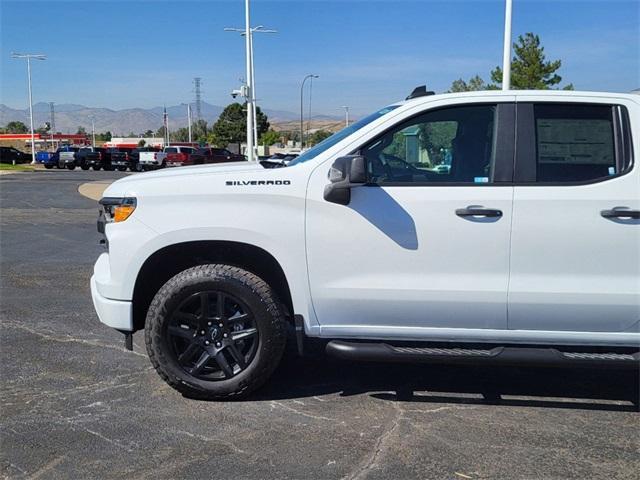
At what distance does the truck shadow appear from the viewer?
14.8 feet

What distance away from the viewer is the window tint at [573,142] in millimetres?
4156

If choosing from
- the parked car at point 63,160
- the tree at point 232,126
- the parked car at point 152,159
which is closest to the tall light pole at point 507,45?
the parked car at point 152,159

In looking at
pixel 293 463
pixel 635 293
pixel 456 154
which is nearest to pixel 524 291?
pixel 635 293

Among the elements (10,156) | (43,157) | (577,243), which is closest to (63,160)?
(43,157)

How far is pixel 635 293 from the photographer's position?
4.03 m

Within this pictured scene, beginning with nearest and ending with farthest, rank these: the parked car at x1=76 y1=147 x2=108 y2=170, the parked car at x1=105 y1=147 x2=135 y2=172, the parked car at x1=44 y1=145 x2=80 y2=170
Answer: the parked car at x1=105 y1=147 x2=135 y2=172 < the parked car at x1=76 y1=147 x2=108 y2=170 < the parked car at x1=44 y1=145 x2=80 y2=170

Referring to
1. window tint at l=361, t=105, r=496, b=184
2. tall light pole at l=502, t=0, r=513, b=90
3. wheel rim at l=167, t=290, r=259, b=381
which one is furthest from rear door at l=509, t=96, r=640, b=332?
tall light pole at l=502, t=0, r=513, b=90

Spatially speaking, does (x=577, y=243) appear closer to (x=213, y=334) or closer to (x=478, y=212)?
(x=478, y=212)

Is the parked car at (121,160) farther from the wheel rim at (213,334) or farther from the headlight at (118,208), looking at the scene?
the wheel rim at (213,334)

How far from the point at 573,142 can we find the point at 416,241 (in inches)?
47.6

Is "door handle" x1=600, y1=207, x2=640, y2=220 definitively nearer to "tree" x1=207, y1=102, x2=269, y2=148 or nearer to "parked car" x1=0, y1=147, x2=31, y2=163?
"parked car" x1=0, y1=147, x2=31, y2=163

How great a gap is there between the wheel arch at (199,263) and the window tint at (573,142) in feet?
6.03

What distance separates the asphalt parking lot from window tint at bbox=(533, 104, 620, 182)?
1568 millimetres

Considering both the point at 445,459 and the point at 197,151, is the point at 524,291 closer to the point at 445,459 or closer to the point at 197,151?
the point at 445,459
